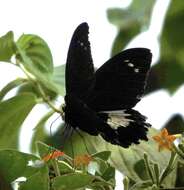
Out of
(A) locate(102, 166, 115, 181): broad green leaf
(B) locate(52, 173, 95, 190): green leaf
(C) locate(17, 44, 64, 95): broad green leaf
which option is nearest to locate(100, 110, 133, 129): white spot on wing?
(A) locate(102, 166, 115, 181): broad green leaf

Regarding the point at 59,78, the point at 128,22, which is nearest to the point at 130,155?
the point at 59,78

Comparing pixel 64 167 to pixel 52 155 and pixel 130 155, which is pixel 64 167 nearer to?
pixel 52 155

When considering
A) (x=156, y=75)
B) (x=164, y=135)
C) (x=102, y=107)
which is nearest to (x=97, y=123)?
(x=102, y=107)

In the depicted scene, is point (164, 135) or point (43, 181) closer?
point (43, 181)

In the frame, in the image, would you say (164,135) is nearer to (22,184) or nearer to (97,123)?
(97,123)

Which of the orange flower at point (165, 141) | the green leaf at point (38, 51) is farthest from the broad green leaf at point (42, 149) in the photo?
the green leaf at point (38, 51)
